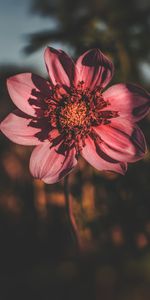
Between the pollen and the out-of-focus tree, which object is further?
the out-of-focus tree

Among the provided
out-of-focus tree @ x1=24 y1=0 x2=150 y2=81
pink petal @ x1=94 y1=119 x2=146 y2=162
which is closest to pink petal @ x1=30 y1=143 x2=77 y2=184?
pink petal @ x1=94 y1=119 x2=146 y2=162

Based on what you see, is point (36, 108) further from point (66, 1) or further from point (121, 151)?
point (66, 1)

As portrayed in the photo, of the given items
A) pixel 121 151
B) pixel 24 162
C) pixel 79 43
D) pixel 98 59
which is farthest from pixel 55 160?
pixel 24 162

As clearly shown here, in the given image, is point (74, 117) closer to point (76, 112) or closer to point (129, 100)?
point (76, 112)

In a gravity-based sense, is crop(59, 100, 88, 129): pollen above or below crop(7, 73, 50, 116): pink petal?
below

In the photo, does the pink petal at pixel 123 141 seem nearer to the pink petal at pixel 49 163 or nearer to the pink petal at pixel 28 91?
the pink petal at pixel 49 163

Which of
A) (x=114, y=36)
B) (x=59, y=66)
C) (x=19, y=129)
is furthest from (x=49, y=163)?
(x=114, y=36)

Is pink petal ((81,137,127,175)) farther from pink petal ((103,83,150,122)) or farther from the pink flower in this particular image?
pink petal ((103,83,150,122))
